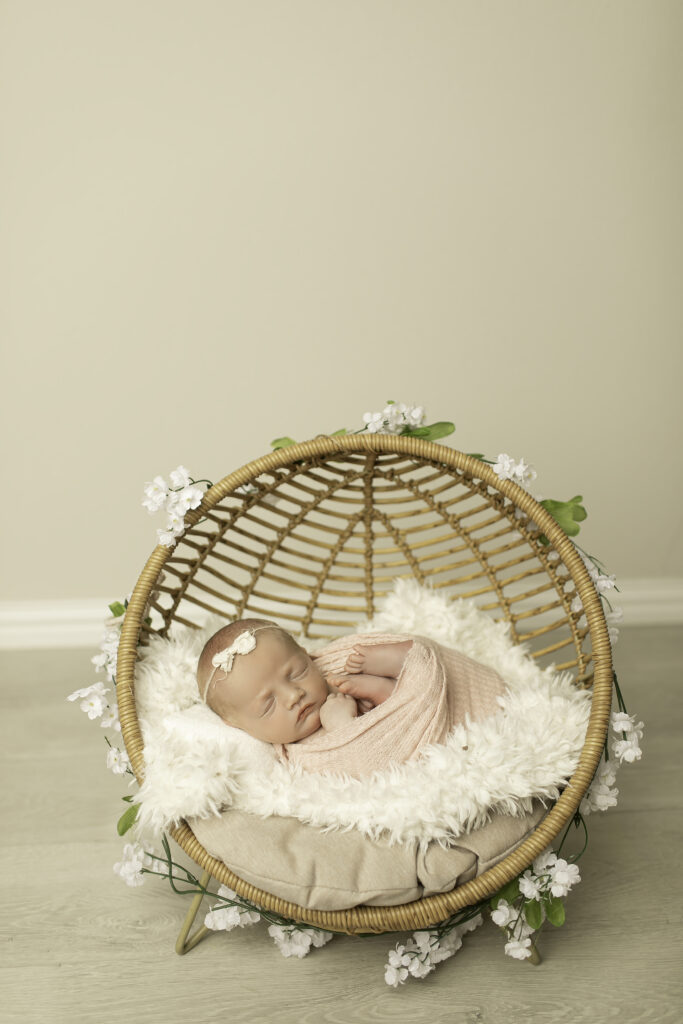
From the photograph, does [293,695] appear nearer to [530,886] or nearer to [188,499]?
[188,499]

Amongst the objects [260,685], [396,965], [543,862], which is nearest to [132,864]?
[260,685]

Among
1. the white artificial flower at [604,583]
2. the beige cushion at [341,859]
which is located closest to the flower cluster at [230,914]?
the beige cushion at [341,859]

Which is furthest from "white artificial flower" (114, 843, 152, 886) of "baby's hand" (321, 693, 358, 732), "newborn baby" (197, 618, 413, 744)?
"baby's hand" (321, 693, 358, 732)

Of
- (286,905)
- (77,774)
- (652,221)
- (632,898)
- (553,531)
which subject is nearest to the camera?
(286,905)

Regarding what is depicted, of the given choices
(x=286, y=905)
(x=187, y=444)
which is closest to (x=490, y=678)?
(x=286, y=905)

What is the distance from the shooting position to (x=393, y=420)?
5.31 ft

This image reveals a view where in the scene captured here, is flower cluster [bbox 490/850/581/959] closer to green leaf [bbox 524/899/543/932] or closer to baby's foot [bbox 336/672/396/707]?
green leaf [bbox 524/899/543/932]

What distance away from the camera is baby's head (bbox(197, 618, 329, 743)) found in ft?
5.09

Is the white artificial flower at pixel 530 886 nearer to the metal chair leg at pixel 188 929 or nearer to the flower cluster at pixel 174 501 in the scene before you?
the metal chair leg at pixel 188 929

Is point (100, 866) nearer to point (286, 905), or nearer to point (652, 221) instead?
point (286, 905)

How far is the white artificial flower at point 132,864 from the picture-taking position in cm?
145

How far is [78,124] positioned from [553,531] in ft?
4.66

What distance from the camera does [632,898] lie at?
159cm

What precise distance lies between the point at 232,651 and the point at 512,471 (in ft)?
1.92
